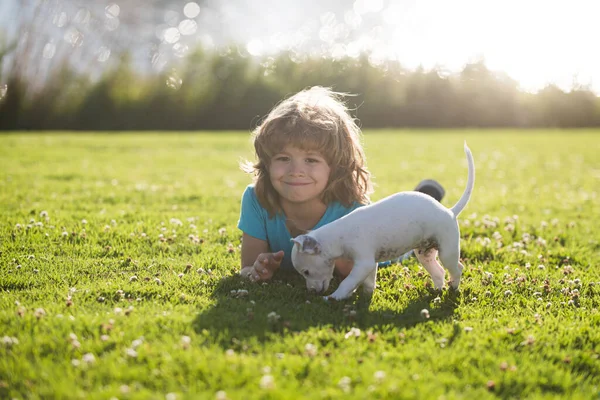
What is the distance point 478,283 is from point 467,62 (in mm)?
41024

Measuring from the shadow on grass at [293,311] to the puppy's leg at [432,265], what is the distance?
119mm

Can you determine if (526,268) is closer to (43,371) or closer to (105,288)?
(105,288)

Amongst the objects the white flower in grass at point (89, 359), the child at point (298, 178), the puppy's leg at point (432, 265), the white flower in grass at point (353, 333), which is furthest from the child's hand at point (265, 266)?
the white flower in grass at point (89, 359)

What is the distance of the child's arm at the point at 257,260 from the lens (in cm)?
539

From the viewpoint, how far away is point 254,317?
4328 millimetres

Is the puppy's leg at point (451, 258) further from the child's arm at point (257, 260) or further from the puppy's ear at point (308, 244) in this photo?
the child's arm at point (257, 260)

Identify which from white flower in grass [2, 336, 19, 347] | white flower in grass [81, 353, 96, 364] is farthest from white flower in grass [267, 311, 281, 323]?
white flower in grass [2, 336, 19, 347]

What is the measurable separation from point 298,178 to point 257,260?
903 mm

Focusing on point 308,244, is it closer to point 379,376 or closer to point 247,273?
point 247,273

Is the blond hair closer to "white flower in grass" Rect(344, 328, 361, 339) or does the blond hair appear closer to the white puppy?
the white puppy

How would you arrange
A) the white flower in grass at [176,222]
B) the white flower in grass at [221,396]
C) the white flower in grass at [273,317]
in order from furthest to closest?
1. the white flower in grass at [176,222]
2. the white flower in grass at [273,317]
3. the white flower in grass at [221,396]

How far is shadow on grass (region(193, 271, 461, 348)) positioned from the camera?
414 centimetres

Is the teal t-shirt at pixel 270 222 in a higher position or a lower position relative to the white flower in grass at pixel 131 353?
higher

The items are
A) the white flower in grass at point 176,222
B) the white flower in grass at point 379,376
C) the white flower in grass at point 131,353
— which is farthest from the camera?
the white flower in grass at point 176,222
